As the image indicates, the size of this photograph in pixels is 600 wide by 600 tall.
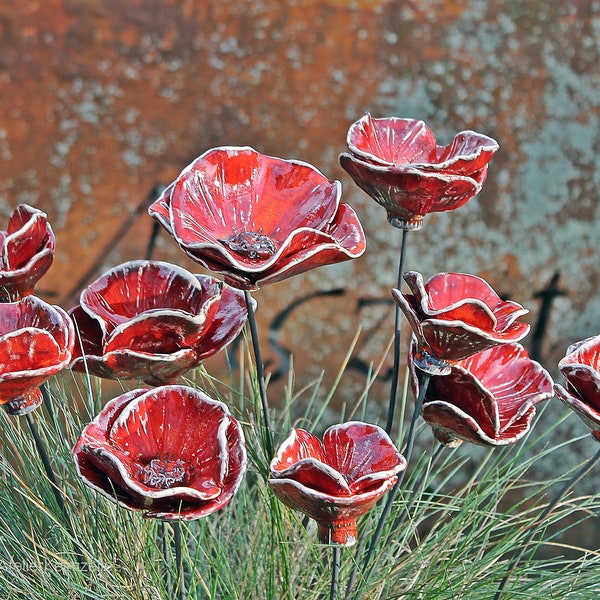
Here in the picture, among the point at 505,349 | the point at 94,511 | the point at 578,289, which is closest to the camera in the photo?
the point at 505,349

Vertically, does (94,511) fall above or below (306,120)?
below

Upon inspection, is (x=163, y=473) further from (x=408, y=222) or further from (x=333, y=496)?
(x=408, y=222)

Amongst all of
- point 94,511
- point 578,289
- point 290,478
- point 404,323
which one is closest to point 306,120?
point 404,323

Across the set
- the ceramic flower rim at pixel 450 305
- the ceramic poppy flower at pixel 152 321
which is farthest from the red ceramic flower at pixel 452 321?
the ceramic poppy flower at pixel 152 321

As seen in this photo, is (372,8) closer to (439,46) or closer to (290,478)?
(439,46)

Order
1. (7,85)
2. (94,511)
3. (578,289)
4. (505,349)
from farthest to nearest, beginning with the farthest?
(578,289), (7,85), (94,511), (505,349)

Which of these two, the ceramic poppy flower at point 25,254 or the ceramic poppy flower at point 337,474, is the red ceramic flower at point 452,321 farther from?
the ceramic poppy flower at point 25,254
